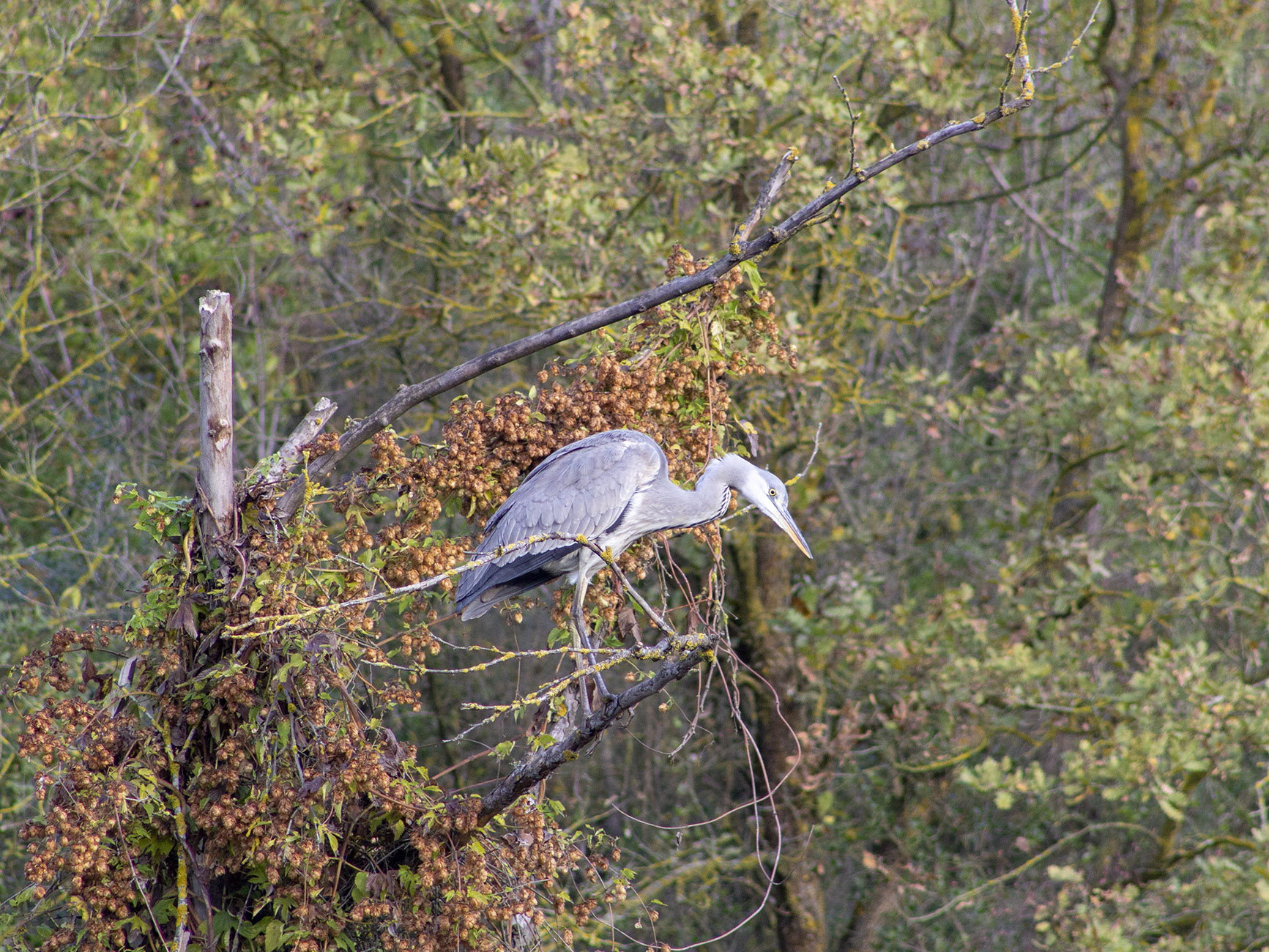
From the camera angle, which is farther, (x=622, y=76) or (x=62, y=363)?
(x=62, y=363)

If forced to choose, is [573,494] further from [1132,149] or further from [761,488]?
[1132,149]

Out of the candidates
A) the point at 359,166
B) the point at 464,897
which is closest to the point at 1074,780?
the point at 464,897

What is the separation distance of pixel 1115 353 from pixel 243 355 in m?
5.64

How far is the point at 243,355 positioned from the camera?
8375 millimetres

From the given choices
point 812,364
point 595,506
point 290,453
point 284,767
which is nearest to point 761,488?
point 595,506

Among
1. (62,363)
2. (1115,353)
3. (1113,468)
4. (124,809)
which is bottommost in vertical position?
(62,363)

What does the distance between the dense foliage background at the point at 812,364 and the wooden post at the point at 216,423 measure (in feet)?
7.54

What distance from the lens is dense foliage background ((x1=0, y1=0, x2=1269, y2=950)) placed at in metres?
6.84

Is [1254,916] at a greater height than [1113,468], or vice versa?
[1113,468]

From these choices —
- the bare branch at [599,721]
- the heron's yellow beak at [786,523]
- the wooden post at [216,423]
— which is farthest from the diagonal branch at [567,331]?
the bare branch at [599,721]

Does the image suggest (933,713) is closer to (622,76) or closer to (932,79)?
(932,79)

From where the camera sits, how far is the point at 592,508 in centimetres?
398

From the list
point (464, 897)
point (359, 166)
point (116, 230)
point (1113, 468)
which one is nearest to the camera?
point (464, 897)

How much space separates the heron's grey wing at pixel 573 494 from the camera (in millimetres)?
3930
